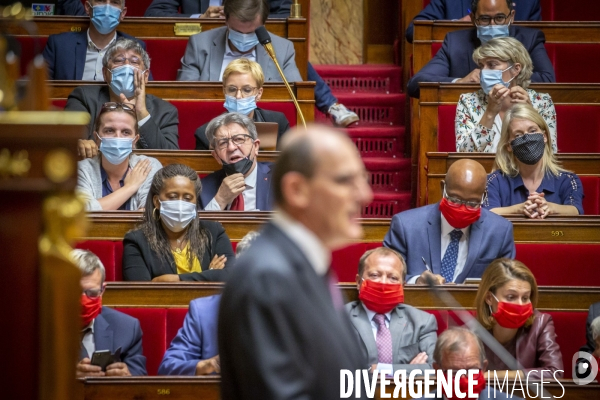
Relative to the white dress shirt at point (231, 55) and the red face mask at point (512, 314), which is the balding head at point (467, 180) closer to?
the red face mask at point (512, 314)

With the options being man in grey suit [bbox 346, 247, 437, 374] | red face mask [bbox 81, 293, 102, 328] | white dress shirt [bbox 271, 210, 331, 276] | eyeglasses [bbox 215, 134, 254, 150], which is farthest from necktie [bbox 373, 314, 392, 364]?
white dress shirt [bbox 271, 210, 331, 276]

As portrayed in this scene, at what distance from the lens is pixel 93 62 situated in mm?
3625

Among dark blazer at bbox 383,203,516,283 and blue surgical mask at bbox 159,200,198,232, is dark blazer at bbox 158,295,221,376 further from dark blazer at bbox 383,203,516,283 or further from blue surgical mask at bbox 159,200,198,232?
dark blazer at bbox 383,203,516,283

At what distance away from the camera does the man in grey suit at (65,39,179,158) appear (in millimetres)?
3193

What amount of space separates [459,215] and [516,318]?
0.41 m

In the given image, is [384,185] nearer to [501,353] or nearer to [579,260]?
[579,260]

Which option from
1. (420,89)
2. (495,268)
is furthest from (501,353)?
(420,89)

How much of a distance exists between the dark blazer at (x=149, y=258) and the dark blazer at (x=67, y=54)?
1.19m

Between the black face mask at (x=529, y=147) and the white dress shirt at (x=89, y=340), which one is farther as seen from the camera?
the black face mask at (x=529, y=147)

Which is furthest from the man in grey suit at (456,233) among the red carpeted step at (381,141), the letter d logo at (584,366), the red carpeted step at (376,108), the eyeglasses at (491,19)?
the red carpeted step at (376,108)

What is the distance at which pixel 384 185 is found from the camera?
376 cm

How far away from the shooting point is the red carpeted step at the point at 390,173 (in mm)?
3730

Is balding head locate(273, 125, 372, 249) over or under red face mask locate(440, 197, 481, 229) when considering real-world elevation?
over

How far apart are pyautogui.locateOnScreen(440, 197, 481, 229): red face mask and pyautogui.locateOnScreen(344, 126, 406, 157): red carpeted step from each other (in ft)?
3.99
